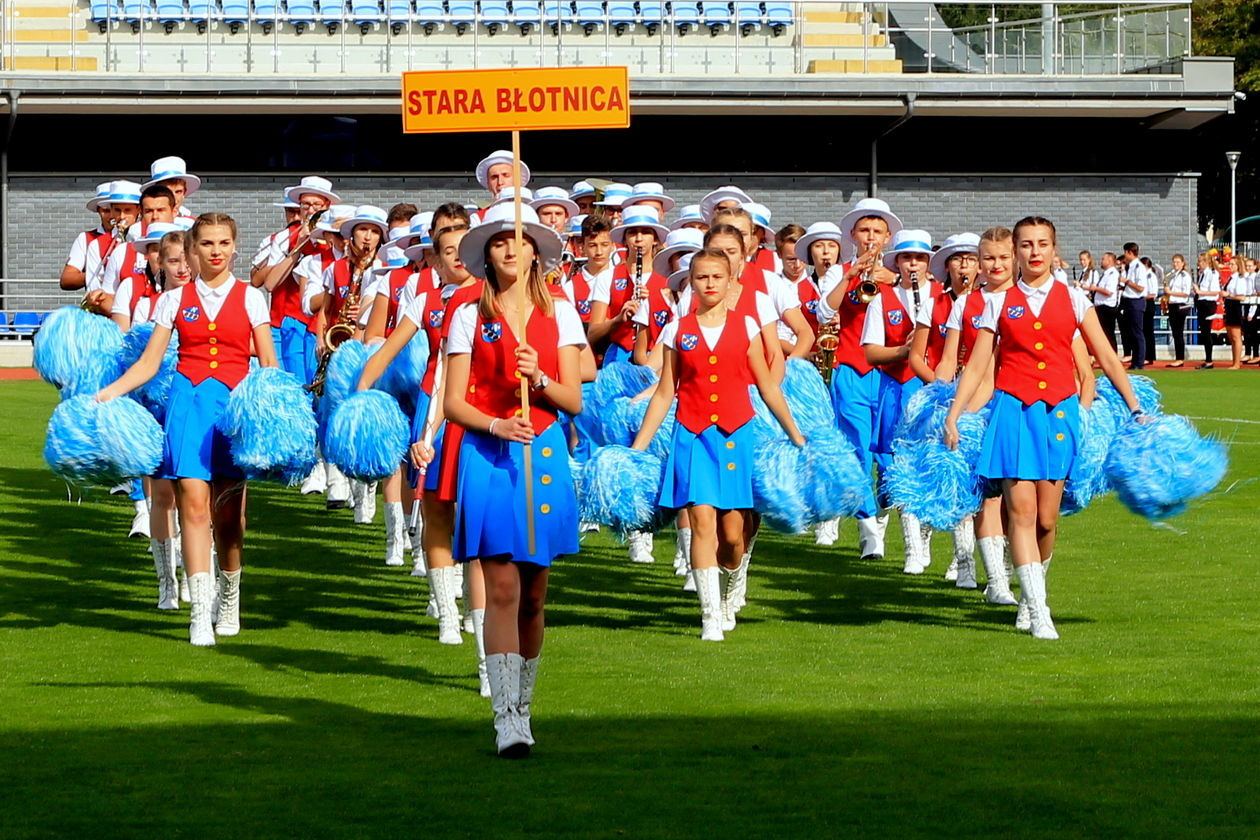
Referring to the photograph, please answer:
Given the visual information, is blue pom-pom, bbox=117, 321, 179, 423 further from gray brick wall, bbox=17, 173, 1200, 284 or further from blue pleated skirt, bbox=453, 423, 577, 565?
gray brick wall, bbox=17, 173, 1200, 284

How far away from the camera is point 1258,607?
895cm

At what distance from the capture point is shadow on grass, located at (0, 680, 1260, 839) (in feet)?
16.9

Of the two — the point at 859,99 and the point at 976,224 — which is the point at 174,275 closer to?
the point at 859,99

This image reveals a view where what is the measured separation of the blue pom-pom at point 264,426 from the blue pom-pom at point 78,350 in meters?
1.80

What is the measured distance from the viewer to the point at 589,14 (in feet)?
105

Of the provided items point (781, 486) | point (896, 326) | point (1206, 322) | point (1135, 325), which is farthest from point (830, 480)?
point (1206, 322)

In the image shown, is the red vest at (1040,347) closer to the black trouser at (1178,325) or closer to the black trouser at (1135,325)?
the black trouser at (1135,325)

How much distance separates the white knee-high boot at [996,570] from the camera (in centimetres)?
885

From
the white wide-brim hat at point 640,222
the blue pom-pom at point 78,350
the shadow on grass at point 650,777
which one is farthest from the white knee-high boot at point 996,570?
the blue pom-pom at point 78,350

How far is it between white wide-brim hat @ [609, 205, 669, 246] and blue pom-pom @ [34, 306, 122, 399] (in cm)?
263

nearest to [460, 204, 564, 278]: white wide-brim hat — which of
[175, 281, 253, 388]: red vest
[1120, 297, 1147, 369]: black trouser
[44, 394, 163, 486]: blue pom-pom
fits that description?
[175, 281, 253, 388]: red vest

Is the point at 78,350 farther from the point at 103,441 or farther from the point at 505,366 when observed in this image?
the point at 505,366

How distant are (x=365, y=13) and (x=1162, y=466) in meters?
25.4

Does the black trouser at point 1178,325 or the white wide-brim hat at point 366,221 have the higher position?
the white wide-brim hat at point 366,221
